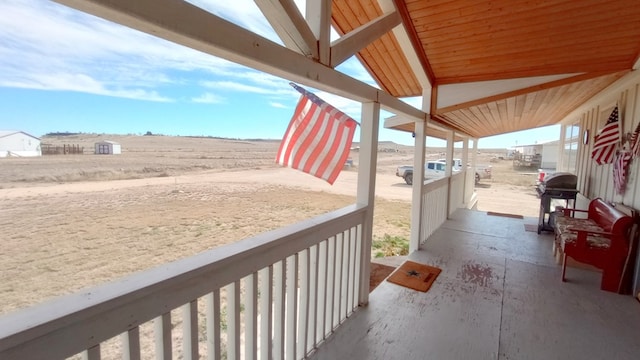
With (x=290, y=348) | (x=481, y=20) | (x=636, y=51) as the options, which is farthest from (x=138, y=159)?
(x=636, y=51)

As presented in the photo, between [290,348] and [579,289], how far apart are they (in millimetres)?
3090

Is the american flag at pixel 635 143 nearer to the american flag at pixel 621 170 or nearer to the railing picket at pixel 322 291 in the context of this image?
the american flag at pixel 621 170

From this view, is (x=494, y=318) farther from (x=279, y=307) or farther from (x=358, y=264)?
(x=279, y=307)

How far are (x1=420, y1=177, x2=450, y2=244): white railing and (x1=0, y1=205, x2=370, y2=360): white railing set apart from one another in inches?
89.6

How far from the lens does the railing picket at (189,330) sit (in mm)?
1273

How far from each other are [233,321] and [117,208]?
1191mm

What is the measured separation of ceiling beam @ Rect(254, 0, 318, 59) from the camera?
1513mm

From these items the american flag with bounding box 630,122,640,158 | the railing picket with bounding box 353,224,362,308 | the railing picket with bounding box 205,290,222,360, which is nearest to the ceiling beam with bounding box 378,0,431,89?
the railing picket with bounding box 353,224,362,308

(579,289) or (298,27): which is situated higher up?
(298,27)

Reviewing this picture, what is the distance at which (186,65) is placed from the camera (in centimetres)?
219

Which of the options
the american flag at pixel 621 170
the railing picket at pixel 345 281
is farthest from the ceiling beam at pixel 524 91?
the railing picket at pixel 345 281

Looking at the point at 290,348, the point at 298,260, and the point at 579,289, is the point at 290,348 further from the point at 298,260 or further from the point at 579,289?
the point at 579,289

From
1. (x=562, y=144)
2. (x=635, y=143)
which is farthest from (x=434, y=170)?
(x=635, y=143)

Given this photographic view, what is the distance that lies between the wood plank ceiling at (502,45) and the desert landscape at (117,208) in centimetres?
156
